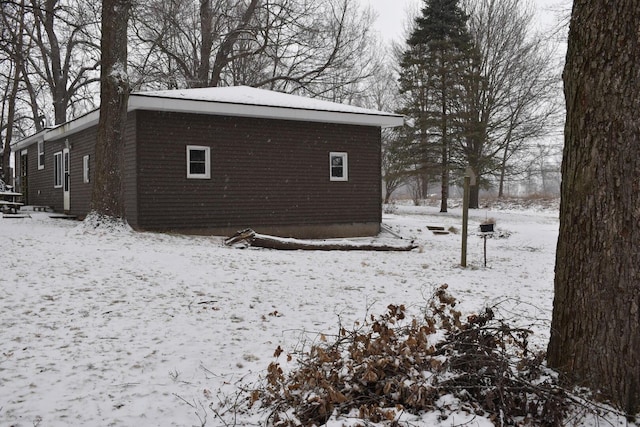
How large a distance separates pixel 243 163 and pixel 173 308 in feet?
30.4

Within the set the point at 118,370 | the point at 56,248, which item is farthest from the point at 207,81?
the point at 118,370

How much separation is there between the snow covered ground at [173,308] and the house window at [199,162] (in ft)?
8.86

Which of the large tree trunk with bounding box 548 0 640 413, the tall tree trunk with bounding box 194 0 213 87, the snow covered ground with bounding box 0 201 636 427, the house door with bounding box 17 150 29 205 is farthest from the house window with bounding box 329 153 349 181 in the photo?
the house door with bounding box 17 150 29 205

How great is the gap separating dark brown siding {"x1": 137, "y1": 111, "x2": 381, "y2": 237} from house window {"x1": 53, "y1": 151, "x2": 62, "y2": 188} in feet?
28.2

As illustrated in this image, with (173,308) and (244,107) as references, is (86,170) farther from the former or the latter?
(173,308)

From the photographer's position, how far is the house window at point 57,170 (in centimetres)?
2062

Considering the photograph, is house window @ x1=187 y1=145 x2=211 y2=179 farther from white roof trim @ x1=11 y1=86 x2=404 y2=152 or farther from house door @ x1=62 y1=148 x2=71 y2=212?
house door @ x1=62 y1=148 x2=71 y2=212

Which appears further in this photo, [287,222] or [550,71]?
[550,71]

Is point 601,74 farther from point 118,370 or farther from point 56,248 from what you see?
point 56,248

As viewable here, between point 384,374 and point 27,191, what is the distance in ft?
85.6

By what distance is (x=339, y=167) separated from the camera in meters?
16.6

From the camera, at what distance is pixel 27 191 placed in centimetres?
2523

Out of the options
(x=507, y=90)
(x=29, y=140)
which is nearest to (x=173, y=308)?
(x=29, y=140)

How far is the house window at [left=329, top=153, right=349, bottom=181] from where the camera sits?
16547 mm
